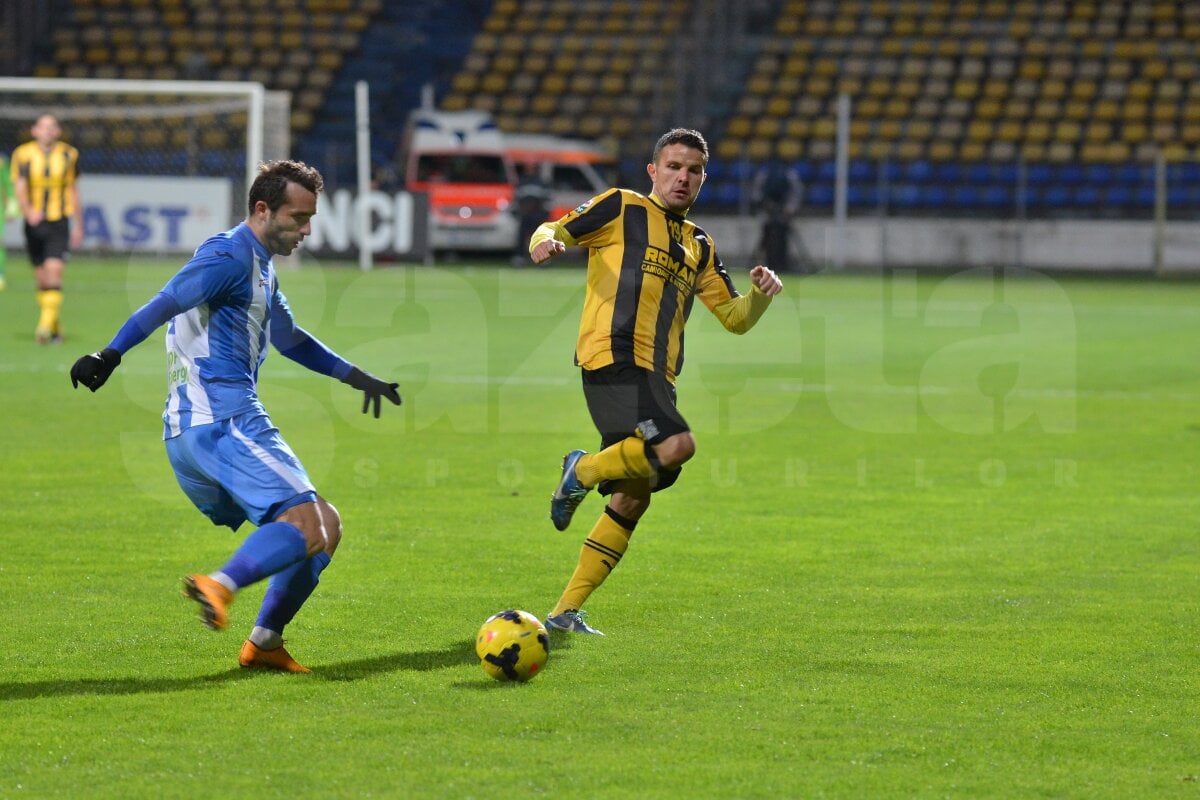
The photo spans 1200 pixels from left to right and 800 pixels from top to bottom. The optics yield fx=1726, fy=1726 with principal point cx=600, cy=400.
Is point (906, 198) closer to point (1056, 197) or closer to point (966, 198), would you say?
point (966, 198)

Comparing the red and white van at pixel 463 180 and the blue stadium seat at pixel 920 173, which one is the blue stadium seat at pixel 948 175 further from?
the red and white van at pixel 463 180

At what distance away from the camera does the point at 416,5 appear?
134ft

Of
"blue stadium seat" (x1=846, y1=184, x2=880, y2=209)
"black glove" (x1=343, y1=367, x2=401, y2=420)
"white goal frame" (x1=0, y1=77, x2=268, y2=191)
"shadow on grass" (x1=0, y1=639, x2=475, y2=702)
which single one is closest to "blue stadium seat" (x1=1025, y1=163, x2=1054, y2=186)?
"blue stadium seat" (x1=846, y1=184, x2=880, y2=209)

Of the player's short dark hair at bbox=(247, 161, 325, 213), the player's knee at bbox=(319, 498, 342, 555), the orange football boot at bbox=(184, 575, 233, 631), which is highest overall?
the player's short dark hair at bbox=(247, 161, 325, 213)

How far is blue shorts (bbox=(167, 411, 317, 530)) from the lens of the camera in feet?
18.2

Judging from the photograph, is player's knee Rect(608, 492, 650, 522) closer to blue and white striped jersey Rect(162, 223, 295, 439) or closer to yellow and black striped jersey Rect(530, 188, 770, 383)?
yellow and black striped jersey Rect(530, 188, 770, 383)

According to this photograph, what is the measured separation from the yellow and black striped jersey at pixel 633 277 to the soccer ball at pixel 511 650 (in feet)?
4.09

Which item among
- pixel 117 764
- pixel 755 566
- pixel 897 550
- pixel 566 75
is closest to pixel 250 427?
pixel 117 764

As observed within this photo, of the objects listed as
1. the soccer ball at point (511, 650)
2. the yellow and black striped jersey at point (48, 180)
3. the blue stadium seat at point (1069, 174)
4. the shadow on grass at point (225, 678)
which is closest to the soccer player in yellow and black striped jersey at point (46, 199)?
the yellow and black striped jersey at point (48, 180)

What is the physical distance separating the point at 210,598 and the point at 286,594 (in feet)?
1.95

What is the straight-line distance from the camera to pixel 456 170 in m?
32.3

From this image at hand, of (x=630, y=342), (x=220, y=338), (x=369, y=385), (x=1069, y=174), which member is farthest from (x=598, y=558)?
(x=1069, y=174)

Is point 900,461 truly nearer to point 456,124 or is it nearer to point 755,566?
point 755,566

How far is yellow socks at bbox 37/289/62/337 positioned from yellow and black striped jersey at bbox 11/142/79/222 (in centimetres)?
80
